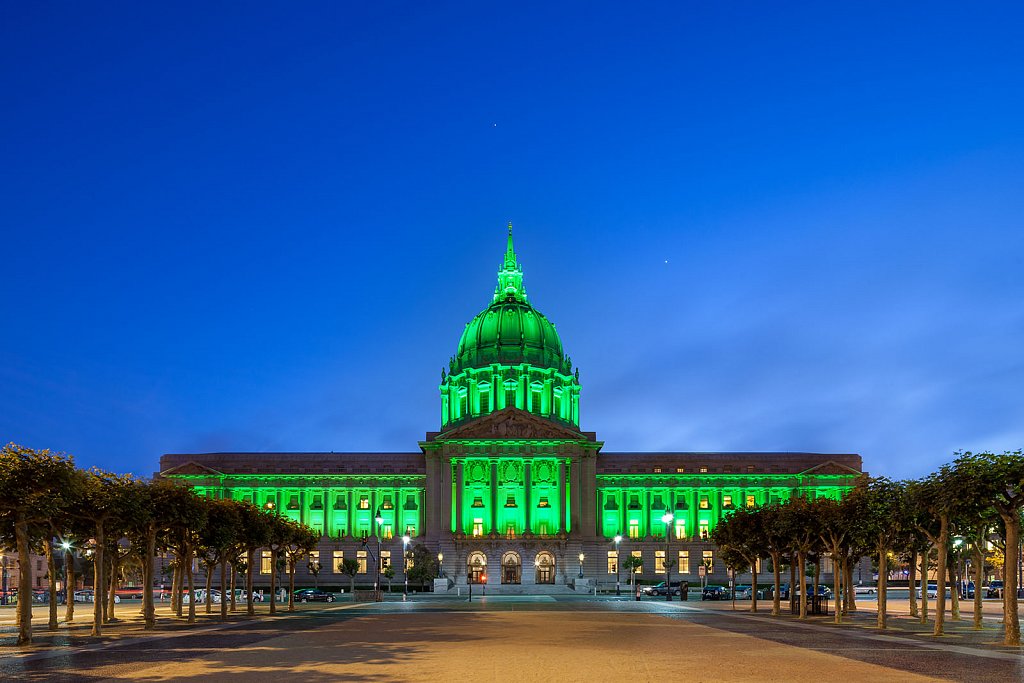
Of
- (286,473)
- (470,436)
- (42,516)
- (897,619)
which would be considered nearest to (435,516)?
(470,436)

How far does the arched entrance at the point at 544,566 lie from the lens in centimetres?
17075

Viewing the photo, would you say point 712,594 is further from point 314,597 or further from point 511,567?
point 511,567

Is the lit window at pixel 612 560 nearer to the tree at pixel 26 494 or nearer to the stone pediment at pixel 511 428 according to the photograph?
the stone pediment at pixel 511 428

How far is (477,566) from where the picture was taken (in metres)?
172

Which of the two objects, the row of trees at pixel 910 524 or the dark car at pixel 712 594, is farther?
the dark car at pixel 712 594

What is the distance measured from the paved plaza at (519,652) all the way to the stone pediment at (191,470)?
123m

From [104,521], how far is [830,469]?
150076 millimetres

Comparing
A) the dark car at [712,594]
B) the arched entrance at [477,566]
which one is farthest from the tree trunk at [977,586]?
the arched entrance at [477,566]

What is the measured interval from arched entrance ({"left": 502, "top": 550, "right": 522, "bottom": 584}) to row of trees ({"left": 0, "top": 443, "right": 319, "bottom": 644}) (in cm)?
8536

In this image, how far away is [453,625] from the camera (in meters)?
61.6

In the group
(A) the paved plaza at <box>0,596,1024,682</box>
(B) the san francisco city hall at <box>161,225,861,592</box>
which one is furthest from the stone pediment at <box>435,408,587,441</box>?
(A) the paved plaza at <box>0,596,1024,682</box>

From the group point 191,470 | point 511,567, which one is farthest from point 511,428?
point 191,470

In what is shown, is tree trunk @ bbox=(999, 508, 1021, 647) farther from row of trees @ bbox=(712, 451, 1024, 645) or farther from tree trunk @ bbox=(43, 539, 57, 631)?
tree trunk @ bbox=(43, 539, 57, 631)

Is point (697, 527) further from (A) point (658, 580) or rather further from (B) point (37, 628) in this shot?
(B) point (37, 628)
